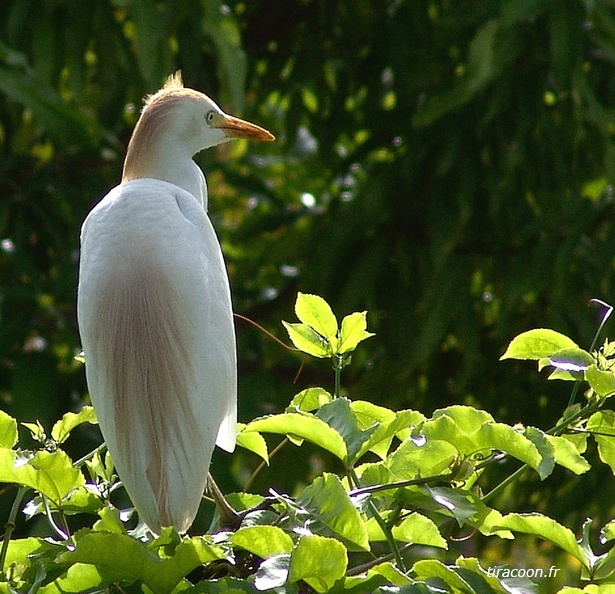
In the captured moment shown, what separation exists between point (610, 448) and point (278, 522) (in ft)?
0.90

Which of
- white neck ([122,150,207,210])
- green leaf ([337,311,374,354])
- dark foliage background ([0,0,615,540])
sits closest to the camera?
green leaf ([337,311,374,354])

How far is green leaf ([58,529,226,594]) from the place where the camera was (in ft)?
2.64

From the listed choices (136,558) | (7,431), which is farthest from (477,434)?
(7,431)

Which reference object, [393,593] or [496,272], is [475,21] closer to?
[496,272]

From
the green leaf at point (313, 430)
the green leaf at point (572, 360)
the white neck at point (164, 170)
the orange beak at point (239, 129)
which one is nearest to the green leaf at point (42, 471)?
the green leaf at point (313, 430)

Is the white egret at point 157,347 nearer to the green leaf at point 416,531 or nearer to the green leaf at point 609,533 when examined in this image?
the green leaf at point 416,531

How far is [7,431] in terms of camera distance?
3.06ft

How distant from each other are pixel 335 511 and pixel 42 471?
228mm

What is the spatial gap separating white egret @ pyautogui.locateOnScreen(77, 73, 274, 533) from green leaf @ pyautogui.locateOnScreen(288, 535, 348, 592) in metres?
0.32

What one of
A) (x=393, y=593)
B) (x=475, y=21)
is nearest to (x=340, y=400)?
(x=393, y=593)

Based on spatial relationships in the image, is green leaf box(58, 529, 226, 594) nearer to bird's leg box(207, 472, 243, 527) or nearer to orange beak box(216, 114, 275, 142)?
bird's leg box(207, 472, 243, 527)

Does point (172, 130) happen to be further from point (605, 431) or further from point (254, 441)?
point (605, 431)

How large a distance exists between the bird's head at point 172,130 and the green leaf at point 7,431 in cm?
57

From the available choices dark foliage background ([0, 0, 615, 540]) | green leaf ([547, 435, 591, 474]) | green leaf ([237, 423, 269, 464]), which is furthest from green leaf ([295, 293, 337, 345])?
dark foliage background ([0, 0, 615, 540])
